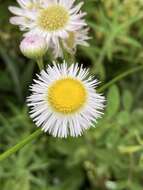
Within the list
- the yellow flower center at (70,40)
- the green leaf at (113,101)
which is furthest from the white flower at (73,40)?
the green leaf at (113,101)

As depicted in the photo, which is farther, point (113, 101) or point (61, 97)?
point (113, 101)

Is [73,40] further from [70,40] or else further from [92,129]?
[92,129]

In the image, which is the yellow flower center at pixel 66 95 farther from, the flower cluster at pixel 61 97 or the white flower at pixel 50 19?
the white flower at pixel 50 19

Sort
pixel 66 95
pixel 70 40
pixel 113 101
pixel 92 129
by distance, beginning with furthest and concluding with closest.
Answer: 1. pixel 92 129
2. pixel 113 101
3. pixel 70 40
4. pixel 66 95

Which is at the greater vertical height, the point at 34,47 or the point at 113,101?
the point at 34,47

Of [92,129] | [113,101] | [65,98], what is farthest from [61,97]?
[92,129]

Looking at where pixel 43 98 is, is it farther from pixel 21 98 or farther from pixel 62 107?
pixel 21 98
